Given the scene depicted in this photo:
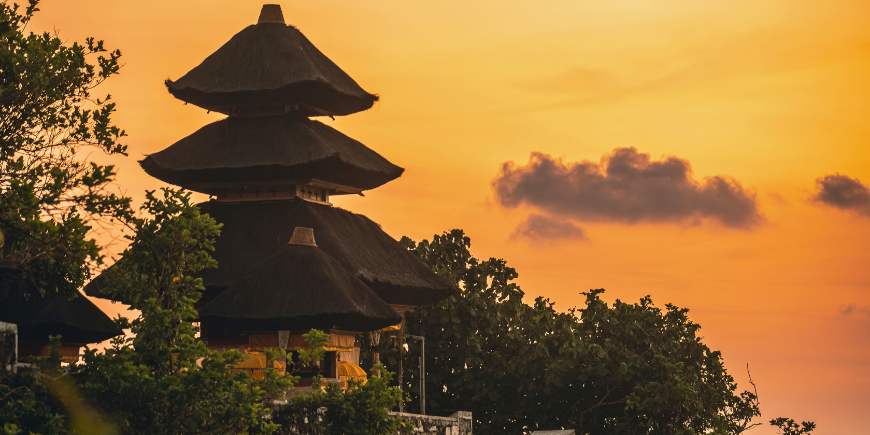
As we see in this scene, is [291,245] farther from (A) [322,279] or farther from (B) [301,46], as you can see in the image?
(B) [301,46]

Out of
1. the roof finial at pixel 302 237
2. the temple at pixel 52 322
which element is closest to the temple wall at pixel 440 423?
the roof finial at pixel 302 237

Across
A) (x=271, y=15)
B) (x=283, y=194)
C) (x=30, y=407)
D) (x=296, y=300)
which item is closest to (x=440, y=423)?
(x=296, y=300)

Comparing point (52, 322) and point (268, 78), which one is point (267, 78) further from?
point (52, 322)

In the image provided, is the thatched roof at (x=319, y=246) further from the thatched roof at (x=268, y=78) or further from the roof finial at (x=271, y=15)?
the roof finial at (x=271, y=15)

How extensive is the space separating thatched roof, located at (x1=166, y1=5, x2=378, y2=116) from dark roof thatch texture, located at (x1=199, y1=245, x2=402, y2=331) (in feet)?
18.4

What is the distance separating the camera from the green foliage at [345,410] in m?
17.2

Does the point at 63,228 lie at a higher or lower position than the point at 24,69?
lower

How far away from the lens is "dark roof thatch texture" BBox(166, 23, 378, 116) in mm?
27084

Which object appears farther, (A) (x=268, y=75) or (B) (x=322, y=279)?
(A) (x=268, y=75)

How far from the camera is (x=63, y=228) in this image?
15.1 meters

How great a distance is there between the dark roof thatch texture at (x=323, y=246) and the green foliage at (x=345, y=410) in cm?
745

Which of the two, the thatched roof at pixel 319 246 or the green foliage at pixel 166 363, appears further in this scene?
the thatched roof at pixel 319 246

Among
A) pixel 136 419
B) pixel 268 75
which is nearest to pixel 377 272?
pixel 268 75

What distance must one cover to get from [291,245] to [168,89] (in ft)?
25.1
